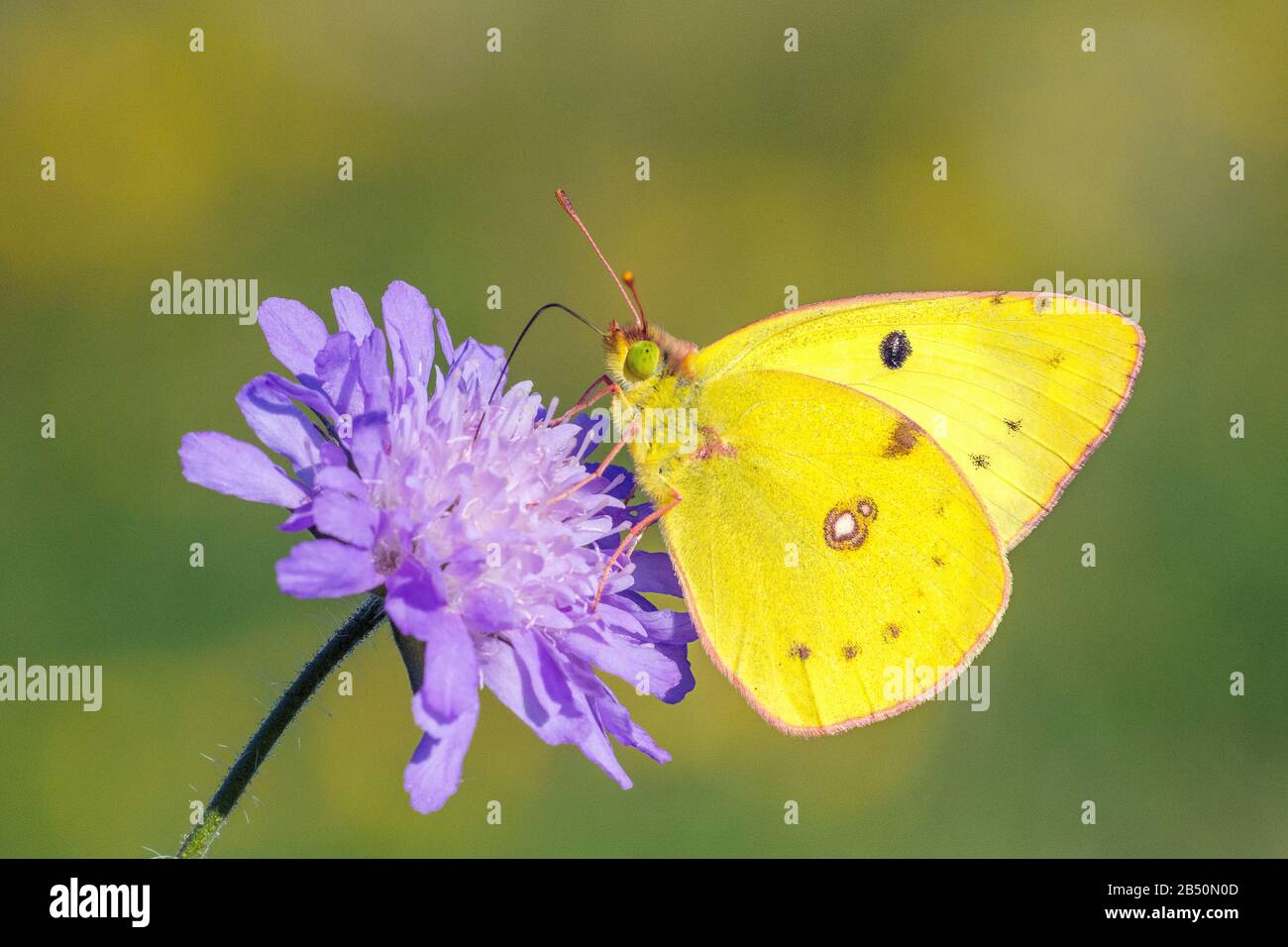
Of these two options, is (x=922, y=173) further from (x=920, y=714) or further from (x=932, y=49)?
(x=920, y=714)

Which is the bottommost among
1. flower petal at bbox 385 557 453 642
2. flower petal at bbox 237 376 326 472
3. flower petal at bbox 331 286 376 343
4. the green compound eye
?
flower petal at bbox 385 557 453 642

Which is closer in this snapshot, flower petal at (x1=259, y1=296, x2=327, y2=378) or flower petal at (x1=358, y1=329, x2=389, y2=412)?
flower petal at (x1=358, y1=329, x2=389, y2=412)

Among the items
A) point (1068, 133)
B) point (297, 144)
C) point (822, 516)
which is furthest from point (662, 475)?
point (1068, 133)

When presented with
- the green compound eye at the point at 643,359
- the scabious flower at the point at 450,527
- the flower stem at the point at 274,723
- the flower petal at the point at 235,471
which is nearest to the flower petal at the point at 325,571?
the scabious flower at the point at 450,527

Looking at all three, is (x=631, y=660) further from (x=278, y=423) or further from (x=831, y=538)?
(x=278, y=423)

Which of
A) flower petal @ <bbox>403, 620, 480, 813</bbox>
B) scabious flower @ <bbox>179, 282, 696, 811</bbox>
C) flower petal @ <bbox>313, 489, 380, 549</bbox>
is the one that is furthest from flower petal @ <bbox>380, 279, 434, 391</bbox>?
flower petal @ <bbox>403, 620, 480, 813</bbox>

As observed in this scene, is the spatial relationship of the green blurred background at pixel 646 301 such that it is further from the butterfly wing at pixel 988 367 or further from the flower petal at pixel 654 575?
the butterfly wing at pixel 988 367

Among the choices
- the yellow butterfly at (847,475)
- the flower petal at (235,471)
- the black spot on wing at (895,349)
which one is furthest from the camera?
the black spot on wing at (895,349)

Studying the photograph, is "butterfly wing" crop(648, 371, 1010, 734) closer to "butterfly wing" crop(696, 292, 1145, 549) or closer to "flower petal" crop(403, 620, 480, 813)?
"butterfly wing" crop(696, 292, 1145, 549)
